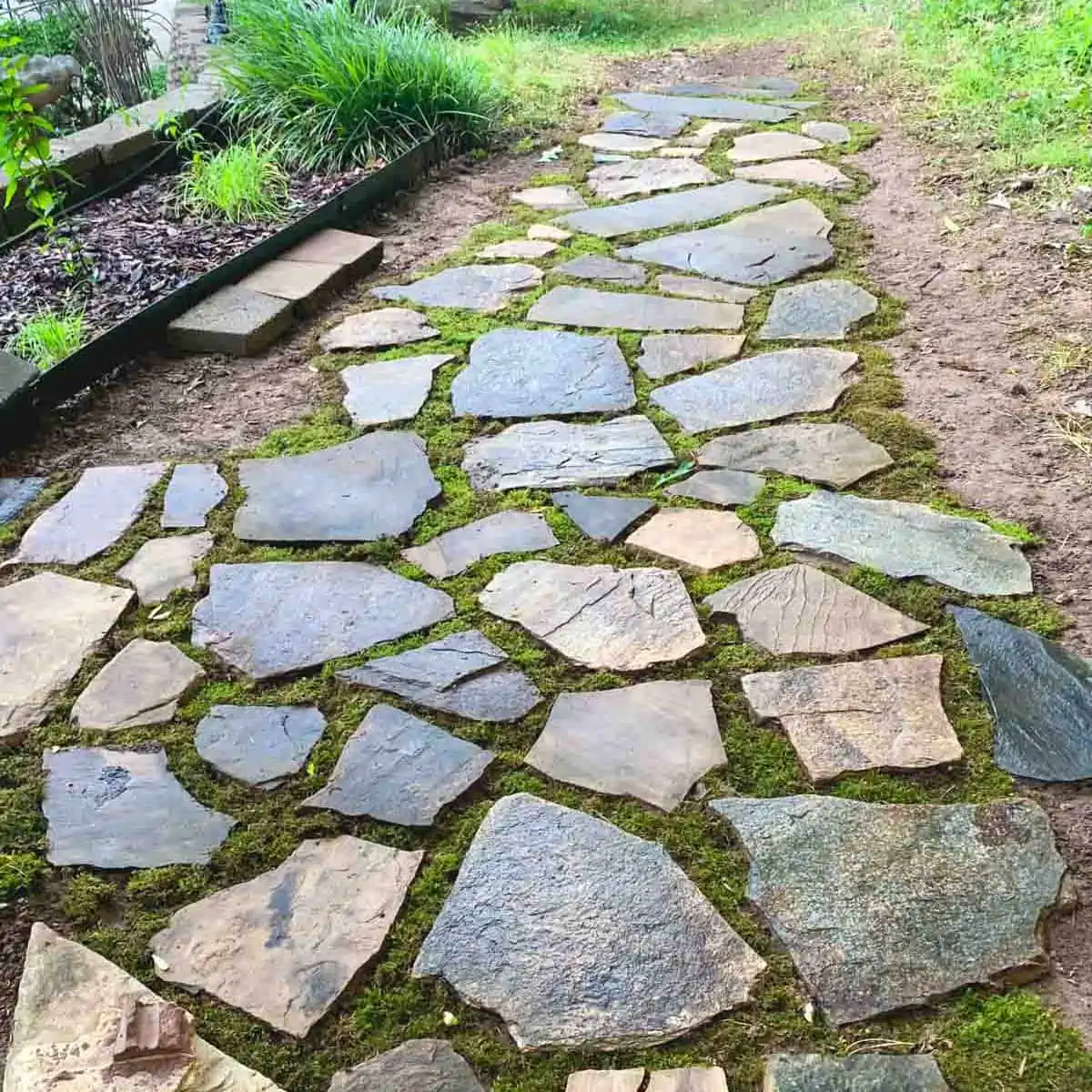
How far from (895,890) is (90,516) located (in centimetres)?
208

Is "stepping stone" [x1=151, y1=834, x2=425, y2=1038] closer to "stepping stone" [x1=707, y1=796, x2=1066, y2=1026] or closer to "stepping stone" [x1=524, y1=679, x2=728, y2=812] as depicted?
"stepping stone" [x1=524, y1=679, x2=728, y2=812]

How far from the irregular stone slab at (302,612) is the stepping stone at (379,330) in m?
1.31

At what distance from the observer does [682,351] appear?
11.4 ft

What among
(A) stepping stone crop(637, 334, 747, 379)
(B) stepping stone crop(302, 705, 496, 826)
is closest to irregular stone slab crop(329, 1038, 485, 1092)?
(B) stepping stone crop(302, 705, 496, 826)

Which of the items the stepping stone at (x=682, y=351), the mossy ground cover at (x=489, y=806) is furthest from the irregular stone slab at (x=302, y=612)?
the stepping stone at (x=682, y=351)

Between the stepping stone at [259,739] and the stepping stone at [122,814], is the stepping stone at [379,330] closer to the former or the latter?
the stepping stone at [259,739]

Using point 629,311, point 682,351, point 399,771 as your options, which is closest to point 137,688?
point 399,771

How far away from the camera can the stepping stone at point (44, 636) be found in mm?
2158

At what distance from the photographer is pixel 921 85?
6023 mm

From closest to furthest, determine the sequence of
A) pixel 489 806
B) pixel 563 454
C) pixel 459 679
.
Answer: pixel 489 806
pixel 459 679
pixel 563 454

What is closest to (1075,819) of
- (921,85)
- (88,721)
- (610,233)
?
(88,721)

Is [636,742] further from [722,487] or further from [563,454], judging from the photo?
[563,454]

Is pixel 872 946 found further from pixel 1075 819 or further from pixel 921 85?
pixel 921 85

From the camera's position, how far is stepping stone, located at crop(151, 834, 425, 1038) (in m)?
1.61
